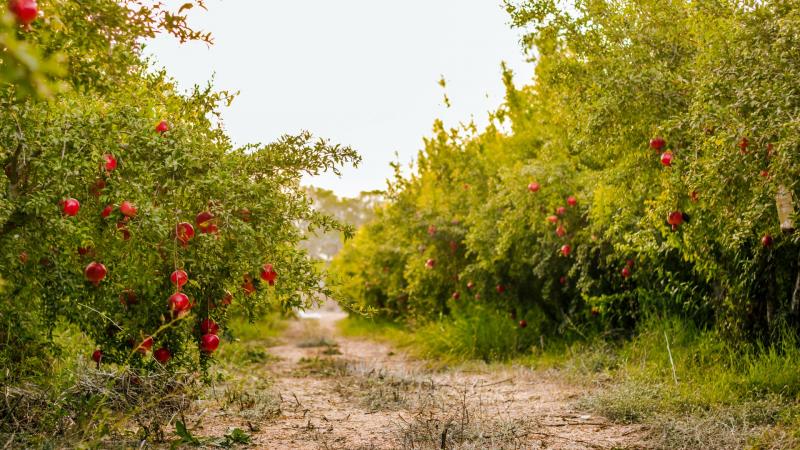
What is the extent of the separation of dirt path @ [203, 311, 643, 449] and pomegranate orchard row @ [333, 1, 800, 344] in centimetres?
134

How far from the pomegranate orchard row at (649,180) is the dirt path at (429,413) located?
1.34 m

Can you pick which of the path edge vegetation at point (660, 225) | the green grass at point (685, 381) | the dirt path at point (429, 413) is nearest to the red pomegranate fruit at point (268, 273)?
the path edge vegetation at point (660, 225)

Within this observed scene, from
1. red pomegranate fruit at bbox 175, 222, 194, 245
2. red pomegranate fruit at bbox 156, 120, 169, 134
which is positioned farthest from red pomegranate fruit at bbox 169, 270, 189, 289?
red pomegranate fruit at bbox 156, 120, 169, 134

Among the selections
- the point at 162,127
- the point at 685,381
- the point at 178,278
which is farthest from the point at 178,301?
the point at 685,381

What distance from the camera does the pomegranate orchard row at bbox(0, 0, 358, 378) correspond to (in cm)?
303

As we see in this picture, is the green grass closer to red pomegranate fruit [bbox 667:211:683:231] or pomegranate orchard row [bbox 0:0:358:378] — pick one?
red pomegranate fruit [bbox 667:211:683:231]

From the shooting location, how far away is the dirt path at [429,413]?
12.7 feet

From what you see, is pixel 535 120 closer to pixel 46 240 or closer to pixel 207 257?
pixel 207 257

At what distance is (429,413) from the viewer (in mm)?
4531

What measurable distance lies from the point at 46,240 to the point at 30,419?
101 centimetres

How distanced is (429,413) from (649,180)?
237 cm

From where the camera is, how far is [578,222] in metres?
7.12

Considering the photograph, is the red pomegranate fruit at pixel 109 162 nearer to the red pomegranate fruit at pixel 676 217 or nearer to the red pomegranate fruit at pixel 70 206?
the red pomegranate fruit at pixel 70 206

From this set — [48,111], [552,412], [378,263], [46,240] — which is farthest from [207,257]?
[378,263]
